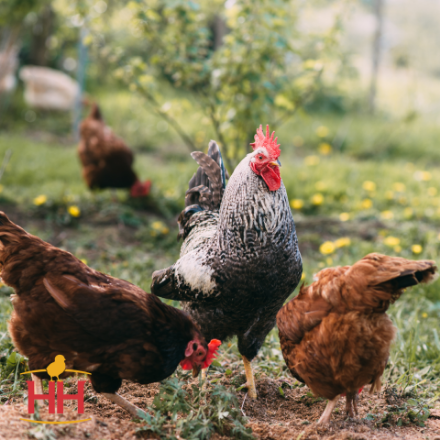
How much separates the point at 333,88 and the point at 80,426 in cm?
1243

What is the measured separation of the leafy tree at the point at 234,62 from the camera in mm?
4762

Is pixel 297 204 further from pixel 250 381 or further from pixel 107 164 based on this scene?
pixel 250 381

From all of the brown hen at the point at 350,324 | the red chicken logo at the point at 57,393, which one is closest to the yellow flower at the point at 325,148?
the brown hen at the point at 350,324

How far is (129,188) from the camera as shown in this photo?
7043mm

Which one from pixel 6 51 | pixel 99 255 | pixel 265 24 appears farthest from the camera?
pixel 6 51

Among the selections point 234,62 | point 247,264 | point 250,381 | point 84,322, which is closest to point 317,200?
point 234,62

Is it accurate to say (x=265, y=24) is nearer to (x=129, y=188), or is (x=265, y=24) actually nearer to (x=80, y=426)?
(x=129, y=188)

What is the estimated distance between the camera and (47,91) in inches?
470

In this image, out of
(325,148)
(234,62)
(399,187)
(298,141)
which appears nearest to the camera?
(234,62)

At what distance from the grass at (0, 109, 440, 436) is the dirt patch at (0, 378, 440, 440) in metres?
0.13

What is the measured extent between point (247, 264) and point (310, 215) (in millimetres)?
4446

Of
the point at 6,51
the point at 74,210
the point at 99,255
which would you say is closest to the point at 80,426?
the point at 99,255

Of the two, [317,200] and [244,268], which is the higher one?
[244,268]

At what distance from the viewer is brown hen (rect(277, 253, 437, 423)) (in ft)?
7.82
